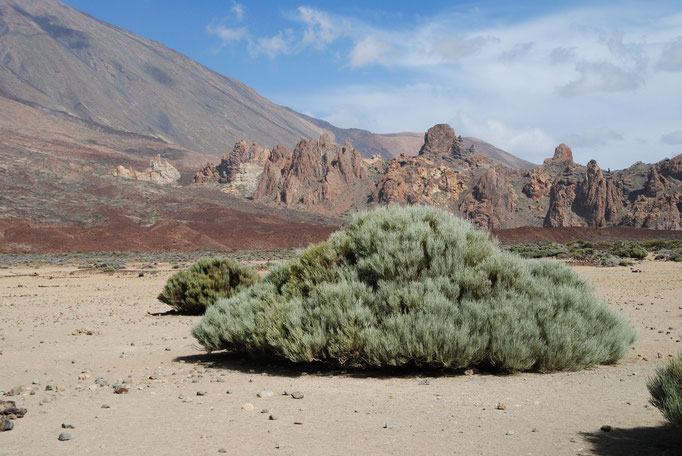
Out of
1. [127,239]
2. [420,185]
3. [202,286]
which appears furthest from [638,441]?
[420,185]

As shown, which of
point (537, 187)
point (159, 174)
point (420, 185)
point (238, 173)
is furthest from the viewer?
point (159, 174)

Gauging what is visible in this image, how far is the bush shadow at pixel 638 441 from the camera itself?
159 inches

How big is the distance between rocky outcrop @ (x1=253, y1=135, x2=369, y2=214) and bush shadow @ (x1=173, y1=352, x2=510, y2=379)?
319ft

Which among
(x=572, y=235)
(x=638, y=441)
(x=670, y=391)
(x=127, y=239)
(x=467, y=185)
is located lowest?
(x=127, y=239)

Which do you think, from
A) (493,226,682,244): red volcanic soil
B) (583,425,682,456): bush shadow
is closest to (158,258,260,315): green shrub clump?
(583,425,682,456): bush shadow

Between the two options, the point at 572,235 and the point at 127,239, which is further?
the point at 572,235

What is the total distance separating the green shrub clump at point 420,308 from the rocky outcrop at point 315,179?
97.2 meters

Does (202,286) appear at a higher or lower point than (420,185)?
lower

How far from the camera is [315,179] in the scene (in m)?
114

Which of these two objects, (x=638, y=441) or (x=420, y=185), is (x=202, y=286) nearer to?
(x=638, y=441)

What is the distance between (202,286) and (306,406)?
927cm

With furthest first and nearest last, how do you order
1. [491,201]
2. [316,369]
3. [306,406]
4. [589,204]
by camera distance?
[491,201] < [589,204] < [316,369] < [306,406]

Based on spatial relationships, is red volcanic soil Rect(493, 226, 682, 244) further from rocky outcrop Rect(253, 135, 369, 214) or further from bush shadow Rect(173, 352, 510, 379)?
bush shadow Rect(173, 352, 510, 379)

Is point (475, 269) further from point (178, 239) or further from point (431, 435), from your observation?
point (178, 239)
